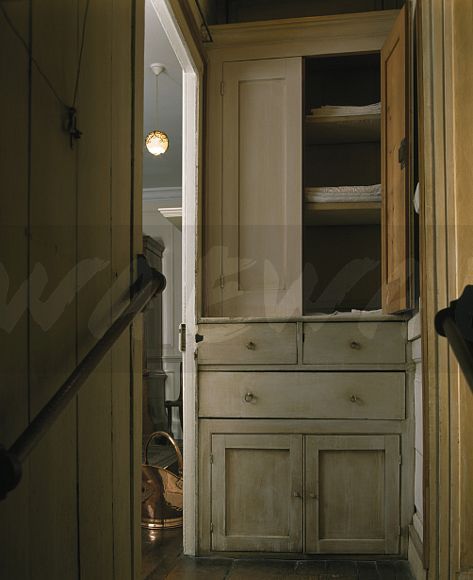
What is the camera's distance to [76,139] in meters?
1.36

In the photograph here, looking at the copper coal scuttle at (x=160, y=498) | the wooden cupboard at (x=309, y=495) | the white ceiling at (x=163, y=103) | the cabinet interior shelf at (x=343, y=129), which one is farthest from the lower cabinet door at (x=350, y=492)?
the white ceiling at (x=163, y=103)

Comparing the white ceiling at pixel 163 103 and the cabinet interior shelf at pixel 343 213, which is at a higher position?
the white ceiling at pixel 163 103

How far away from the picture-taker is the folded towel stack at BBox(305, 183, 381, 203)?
2973 mm

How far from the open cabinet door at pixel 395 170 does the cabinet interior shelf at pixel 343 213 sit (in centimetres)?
22

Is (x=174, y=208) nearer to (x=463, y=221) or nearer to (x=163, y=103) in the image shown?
(x=163, y=103)

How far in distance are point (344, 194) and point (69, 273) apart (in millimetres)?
1896

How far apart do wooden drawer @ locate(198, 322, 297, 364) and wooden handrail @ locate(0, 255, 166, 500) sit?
1088 millimetres

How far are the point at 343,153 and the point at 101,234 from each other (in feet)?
7.24

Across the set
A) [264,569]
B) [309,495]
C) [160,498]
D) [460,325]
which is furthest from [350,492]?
[460,325]

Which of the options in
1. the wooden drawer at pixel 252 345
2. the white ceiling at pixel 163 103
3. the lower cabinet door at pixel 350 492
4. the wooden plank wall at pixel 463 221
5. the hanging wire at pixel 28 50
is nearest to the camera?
the hanging wire at pixel 28 50

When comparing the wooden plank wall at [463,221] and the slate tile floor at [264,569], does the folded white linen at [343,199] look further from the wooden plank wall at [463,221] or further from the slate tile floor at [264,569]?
the slate tile floor at [264,569]

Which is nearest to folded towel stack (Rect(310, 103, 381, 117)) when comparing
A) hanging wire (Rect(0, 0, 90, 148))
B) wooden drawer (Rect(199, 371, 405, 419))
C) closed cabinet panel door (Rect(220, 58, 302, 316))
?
closed cabinet panel door (Rect(220, 58, 302, 316))

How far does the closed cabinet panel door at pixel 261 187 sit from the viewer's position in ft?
9.69

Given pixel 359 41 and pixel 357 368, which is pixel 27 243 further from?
pixel 359 41
